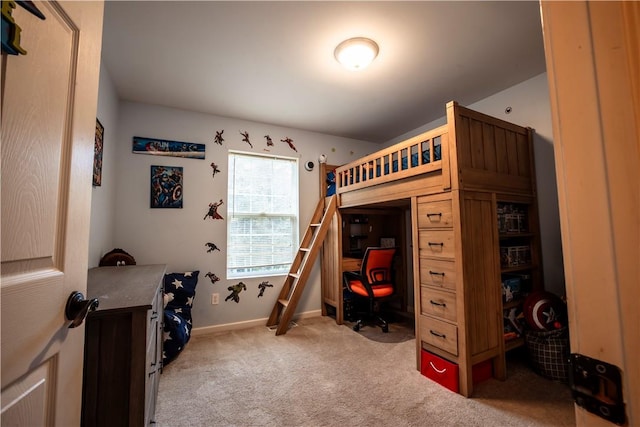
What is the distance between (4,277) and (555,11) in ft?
3.60

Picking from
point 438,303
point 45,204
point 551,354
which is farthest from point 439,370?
point 45,204

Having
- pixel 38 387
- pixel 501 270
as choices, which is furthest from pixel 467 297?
pixel 38 387

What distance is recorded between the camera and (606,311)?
15.4 inches

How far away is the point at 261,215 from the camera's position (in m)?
3.39

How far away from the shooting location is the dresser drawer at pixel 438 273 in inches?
76.1

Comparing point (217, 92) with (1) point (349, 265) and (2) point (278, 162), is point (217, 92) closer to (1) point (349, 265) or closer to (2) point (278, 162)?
(2) point (278, 162)

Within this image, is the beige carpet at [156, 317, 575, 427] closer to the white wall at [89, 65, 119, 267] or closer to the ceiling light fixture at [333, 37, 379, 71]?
the white wall at [89, 65, 119, 267]

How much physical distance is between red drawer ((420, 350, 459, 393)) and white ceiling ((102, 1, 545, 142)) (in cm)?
235

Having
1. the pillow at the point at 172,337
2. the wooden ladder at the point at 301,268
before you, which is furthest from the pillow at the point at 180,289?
the wooden ladder at the point at 301,268

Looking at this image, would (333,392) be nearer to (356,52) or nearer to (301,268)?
(301,268)

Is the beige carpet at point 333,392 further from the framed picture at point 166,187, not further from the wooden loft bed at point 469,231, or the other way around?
the framed picture at point 166,187

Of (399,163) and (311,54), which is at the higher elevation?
(311,54)

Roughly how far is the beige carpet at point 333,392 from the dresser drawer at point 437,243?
96 centimetres

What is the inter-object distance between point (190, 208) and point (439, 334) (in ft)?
8.94
